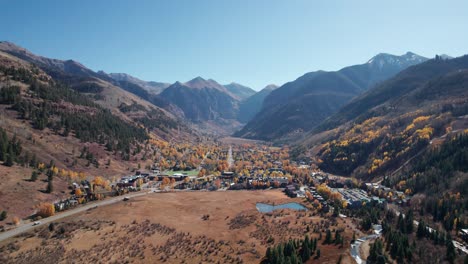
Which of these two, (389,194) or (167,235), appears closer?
(167,235)

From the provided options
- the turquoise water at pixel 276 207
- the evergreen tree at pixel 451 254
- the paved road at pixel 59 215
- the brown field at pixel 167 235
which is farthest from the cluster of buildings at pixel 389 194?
the paved road at pixel 59 215

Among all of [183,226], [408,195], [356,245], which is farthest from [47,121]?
[408,195]

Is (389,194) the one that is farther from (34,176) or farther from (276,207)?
(34,176)

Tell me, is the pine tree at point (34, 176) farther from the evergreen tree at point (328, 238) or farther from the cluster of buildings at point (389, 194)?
the cluster of buildings at point (389, 194)

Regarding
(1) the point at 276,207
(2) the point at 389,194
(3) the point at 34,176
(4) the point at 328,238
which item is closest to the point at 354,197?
(2) the point at 389,194

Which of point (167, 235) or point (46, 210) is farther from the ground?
point (46, 210)

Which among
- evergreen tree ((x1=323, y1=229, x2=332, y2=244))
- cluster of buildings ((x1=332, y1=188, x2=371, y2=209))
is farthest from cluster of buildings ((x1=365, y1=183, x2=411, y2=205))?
evergreen tree ((x1=323, y1=229, x2=332, y2=244))

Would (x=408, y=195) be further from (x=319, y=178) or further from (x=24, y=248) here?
(x=24, y=248)

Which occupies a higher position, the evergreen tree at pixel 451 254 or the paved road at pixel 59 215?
the evergreen tree at pixel 451 254

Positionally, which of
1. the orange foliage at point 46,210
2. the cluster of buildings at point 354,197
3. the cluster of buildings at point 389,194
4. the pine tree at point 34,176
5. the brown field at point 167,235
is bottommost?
the brown field at point 167,235
